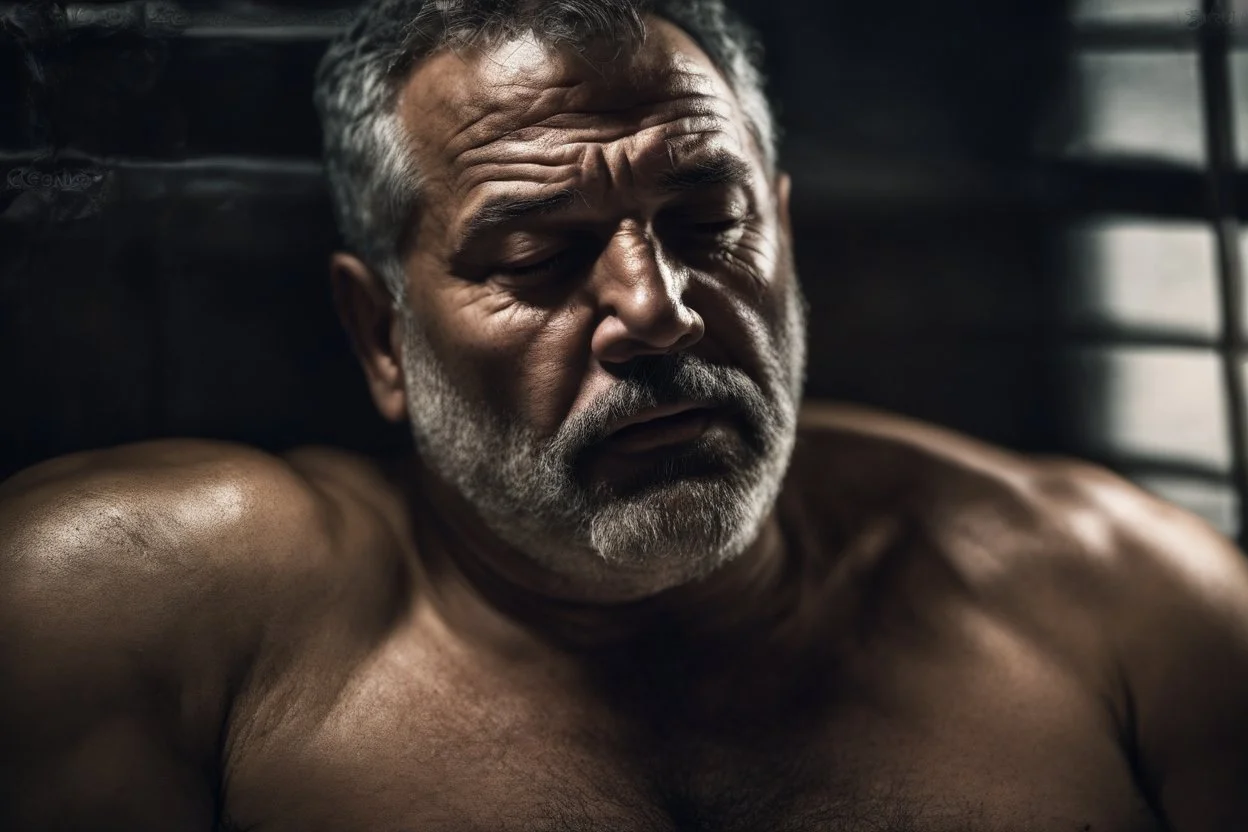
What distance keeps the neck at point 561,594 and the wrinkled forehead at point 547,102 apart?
40 cm

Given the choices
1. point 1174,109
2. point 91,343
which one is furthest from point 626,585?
point 1174,109

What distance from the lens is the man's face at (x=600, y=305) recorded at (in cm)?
115

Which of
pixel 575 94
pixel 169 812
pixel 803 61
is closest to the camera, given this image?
pixel 169 812

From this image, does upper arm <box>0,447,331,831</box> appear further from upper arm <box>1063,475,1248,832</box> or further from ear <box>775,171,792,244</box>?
upper arm <box>1063,475,1248,832</box>

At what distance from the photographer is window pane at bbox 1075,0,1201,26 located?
1693mm

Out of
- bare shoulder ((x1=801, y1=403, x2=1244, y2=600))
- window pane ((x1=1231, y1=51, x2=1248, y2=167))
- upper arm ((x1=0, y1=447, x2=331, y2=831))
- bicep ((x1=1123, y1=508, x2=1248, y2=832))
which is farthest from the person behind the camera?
window pane ((x1=1231, y1=51, x2=1248, y2=167))

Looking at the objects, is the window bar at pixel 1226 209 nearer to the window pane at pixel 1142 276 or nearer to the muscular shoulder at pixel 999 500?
the window pane at pixel 1142 276

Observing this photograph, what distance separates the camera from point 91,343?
133 centimetres

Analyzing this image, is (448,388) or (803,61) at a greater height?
(803,61)

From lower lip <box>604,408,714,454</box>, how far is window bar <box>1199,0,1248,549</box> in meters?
0.97

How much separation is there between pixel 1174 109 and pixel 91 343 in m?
1.48

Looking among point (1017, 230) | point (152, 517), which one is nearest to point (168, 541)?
point (152, 517)

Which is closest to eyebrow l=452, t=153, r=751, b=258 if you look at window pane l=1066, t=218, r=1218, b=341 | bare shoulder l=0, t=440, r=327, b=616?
bare shoulder l=0, t=440, r=327, b=616

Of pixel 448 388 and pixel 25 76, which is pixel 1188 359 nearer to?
pixel 448 388
